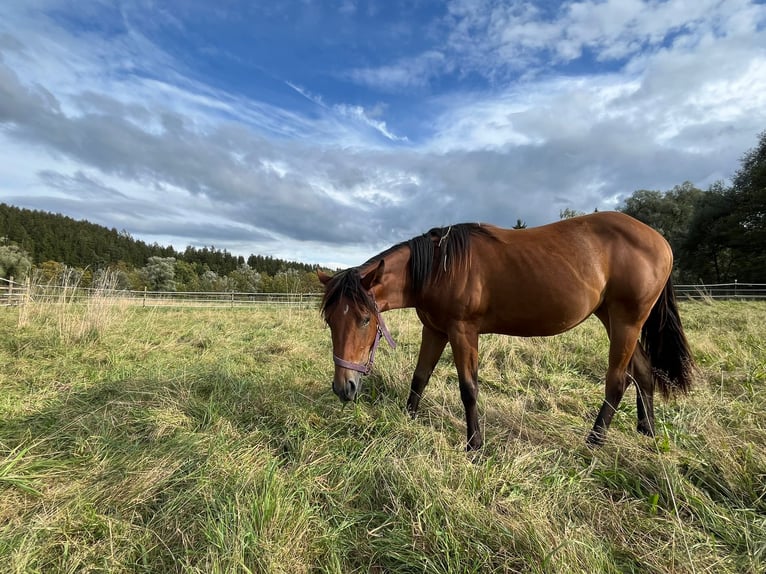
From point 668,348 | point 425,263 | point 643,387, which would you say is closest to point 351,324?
point 425,263

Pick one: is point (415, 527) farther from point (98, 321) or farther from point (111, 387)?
point (98, 321)

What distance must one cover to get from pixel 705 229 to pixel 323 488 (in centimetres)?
3913

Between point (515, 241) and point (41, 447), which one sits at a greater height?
point (515, 241)

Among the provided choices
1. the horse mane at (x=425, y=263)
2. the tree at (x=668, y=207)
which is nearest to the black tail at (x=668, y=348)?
the horse mane at (x=425, y=263)

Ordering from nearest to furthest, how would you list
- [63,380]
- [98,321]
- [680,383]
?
[680,383], [63,380], [98,321]

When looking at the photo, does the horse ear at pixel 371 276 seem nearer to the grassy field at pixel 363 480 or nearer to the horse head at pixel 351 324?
the horse head at pixel 351 324

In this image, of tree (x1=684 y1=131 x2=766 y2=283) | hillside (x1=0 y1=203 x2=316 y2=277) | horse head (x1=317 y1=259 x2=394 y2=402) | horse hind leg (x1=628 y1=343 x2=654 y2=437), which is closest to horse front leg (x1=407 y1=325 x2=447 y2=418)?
horse head (x1=317 y1=259 x2=394 y2=402)

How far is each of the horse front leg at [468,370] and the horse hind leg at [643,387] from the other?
1.50 meters

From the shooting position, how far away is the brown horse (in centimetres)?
308

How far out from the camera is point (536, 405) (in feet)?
12.8

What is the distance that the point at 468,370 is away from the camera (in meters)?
3.14

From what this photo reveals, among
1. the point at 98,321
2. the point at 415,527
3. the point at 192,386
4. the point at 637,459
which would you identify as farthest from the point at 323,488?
the point at 98,321

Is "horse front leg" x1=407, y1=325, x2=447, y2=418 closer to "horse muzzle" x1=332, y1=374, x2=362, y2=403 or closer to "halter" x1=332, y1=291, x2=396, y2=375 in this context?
"halter" x1=332, y1=291, x2=396, y2=375

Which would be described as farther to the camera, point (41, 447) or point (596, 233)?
point (596, 233)
